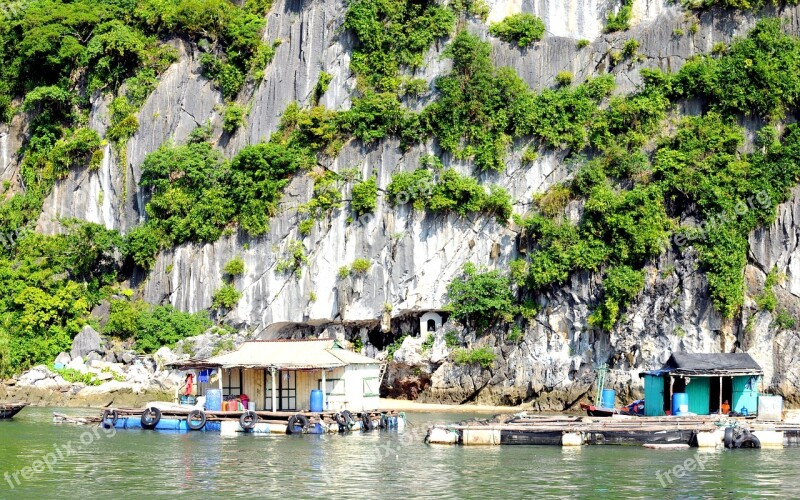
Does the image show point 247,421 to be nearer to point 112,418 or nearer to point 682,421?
point 112,418

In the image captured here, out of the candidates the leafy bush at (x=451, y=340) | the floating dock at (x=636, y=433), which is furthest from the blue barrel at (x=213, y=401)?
the leafy bush at (x=451, y=340)

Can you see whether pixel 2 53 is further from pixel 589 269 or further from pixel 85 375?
pixel 589 269

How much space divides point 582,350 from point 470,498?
891 inches

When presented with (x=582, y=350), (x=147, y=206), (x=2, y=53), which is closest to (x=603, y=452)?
(x=582, y=350)

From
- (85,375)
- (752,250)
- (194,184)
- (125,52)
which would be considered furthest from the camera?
(125,52)

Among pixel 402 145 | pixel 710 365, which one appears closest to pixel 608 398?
pixel 710 365

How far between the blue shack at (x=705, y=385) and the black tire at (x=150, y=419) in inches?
625

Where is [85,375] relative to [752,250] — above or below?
below

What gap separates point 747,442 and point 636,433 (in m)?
3.07

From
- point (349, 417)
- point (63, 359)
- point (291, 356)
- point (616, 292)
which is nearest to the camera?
point (349, 417)

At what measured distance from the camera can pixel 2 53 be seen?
62969 millimetres

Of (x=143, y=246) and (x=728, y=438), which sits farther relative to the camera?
(x=143, y=246)

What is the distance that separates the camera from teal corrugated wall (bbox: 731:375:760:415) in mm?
39438

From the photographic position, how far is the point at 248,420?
38781 millimetres
